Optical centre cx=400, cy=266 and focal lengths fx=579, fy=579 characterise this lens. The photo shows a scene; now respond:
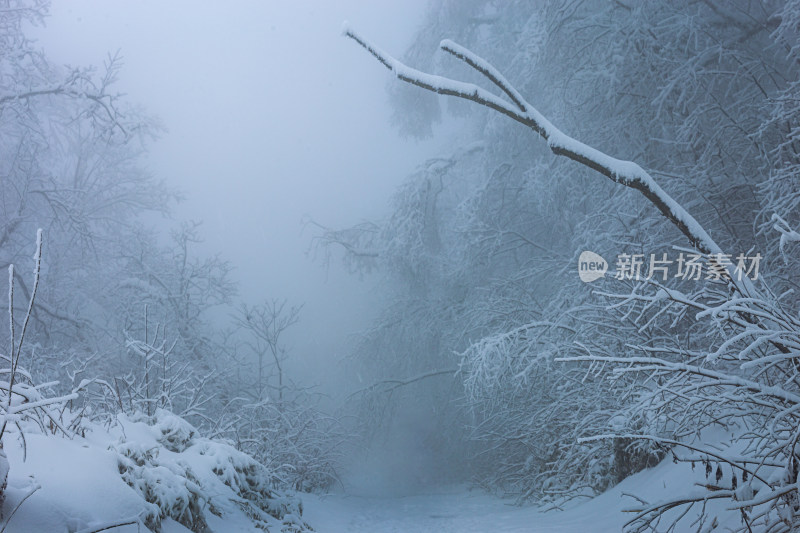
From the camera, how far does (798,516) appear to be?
5.59 feet

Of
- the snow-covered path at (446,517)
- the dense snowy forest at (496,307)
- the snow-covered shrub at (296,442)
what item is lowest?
the snow-covered path at (446,517)

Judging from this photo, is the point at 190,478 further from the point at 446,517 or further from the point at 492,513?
the point at 492,513

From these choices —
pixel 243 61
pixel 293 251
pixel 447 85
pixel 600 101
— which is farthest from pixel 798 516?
pixel 243 61

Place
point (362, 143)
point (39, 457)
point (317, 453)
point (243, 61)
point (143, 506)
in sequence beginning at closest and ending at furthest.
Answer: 1. point (39, 457)
2. point (143, 506)
3. point (317, 453)
4. point (362, 143)
5. point (243, 61)

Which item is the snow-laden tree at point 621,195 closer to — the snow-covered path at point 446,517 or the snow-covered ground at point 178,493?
the snow-covered ground at point 178,493

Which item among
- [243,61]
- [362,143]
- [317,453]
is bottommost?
[317,453]

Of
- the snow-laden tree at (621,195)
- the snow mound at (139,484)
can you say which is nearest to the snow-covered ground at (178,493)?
the snow mound at (139,484)

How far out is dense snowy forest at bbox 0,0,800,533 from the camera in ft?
6.70

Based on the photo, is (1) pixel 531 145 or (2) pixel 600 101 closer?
(2) pixel 600 101

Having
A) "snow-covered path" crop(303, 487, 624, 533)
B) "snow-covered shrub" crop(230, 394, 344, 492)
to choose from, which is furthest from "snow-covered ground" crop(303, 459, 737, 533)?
"snow-covered shrub" crop(230, 394, 344, 492)

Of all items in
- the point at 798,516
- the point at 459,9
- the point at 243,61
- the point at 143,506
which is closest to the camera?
the point at 798,516

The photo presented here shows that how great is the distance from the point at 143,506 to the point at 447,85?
212cm

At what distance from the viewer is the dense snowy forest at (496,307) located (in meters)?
2.04

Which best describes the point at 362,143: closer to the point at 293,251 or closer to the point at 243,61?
the point at 293,251
